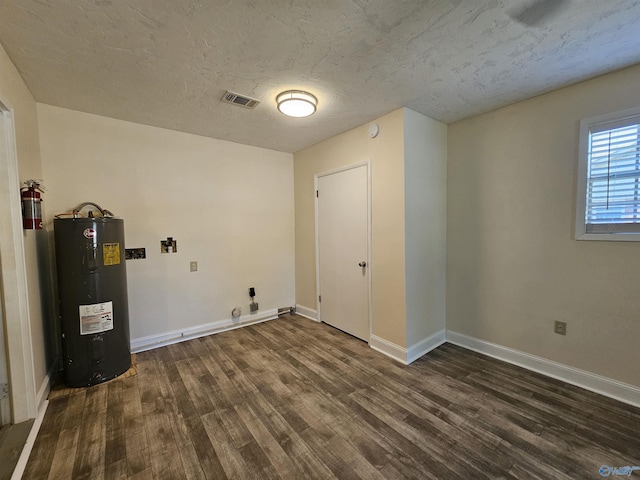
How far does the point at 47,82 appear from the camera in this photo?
203 centimetres

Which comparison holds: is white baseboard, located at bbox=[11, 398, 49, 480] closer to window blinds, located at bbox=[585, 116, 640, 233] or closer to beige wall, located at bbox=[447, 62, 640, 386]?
beige wall, located at bbox=[447, 62, 640, 386]

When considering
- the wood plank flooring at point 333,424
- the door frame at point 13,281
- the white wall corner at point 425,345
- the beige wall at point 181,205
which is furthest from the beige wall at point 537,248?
the door frame at point 13,281

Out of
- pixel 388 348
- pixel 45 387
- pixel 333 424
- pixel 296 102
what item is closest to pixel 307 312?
pixel 388 348

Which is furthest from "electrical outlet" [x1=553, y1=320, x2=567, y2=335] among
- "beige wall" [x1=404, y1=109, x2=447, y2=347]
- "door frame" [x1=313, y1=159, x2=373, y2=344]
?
"door frame" [x1=313, y1=159, x2=373, y2=344]

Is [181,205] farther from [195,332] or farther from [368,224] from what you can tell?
[368,224]

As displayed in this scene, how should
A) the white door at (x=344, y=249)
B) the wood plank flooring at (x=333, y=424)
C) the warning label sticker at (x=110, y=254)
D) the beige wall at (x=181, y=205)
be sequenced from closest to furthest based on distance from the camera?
the wood plank flooring at (x=333, y=424) < the warning label sticker at (x=110, y=254) < the beige wall at (x=181, y=205) < the white door at (x=344, y=249)

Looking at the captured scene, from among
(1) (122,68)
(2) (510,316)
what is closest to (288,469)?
(2) (510,316)

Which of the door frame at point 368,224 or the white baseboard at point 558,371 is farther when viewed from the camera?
the door frame at point 368,224

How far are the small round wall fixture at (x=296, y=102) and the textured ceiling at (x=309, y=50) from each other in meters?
0.07

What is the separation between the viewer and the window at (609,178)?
1952 mm

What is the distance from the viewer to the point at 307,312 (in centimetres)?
393

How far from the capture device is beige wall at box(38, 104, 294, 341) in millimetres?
2574

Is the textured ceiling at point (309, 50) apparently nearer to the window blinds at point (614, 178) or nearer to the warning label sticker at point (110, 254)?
the window blinds at point (614, 178)

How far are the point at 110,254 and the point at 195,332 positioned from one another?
4.60 ft
